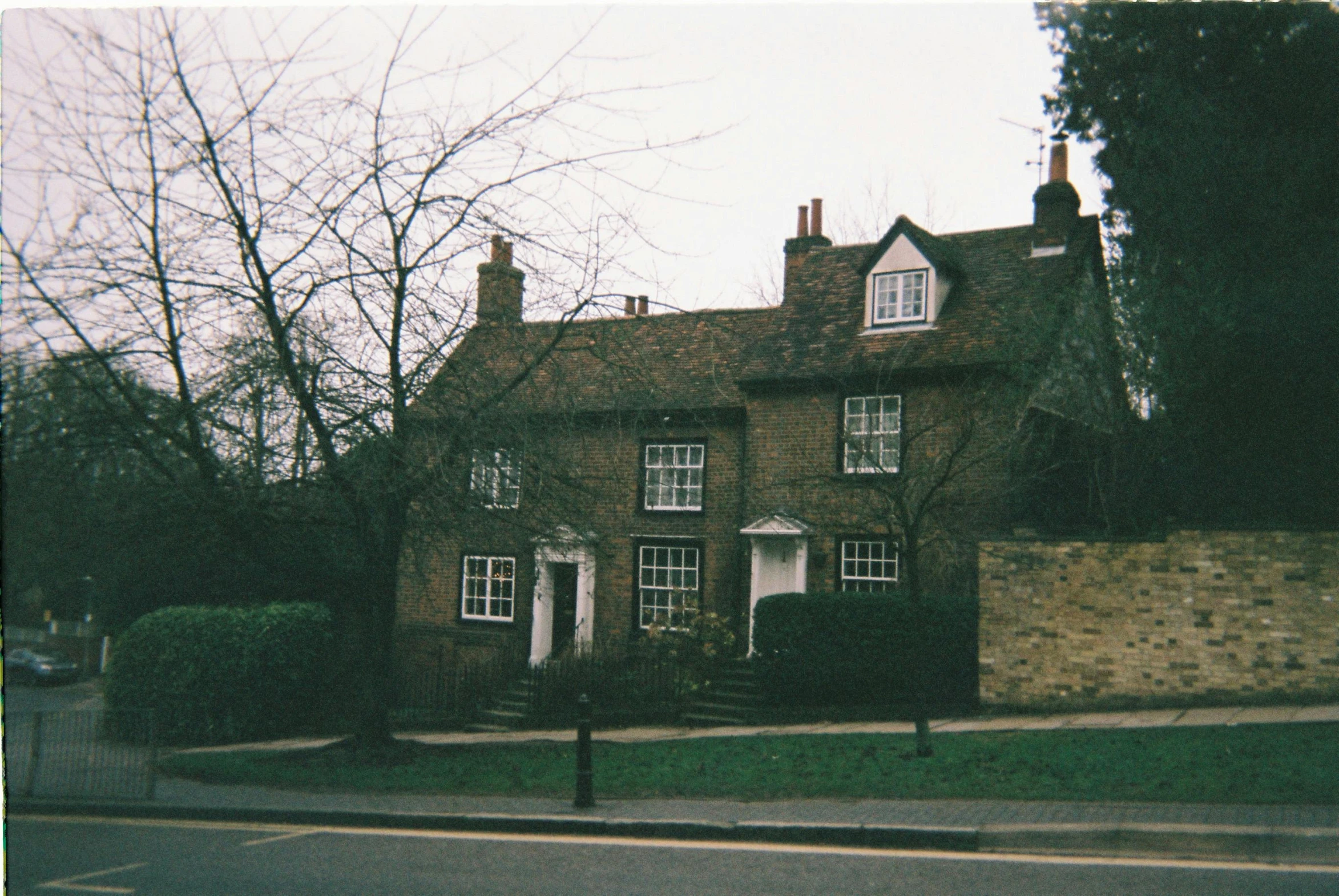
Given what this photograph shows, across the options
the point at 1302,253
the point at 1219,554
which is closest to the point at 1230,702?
the point at 1219,554

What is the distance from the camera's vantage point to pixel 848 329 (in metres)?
19.8

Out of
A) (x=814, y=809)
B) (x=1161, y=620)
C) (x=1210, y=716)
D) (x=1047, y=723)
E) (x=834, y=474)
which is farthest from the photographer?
(x=834, y=474)

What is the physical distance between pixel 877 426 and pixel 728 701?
5467mm

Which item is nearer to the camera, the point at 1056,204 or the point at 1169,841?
the point at 1169,841

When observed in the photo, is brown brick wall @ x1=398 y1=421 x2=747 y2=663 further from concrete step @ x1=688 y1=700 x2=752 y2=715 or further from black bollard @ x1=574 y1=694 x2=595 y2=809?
black bollard @ x1=574 y1=694 x2=595 y2=809

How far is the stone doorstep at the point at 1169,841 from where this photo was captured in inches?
264

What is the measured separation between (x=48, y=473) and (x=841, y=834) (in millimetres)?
7746

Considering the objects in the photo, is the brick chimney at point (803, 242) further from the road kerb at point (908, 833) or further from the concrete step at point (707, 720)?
the road kerb at point (908, 833)

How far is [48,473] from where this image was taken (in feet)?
29.8

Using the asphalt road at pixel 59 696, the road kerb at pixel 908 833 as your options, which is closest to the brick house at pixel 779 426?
the road kerb at pixel 908 833

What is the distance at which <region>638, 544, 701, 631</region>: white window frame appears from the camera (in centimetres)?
1986

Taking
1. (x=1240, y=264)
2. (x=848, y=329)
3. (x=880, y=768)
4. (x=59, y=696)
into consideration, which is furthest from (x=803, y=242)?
(x=59, y=696)

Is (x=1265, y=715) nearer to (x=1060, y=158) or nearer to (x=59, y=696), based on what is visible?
(x=1060, y=158)

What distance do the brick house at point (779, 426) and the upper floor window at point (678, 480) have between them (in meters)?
0.05
